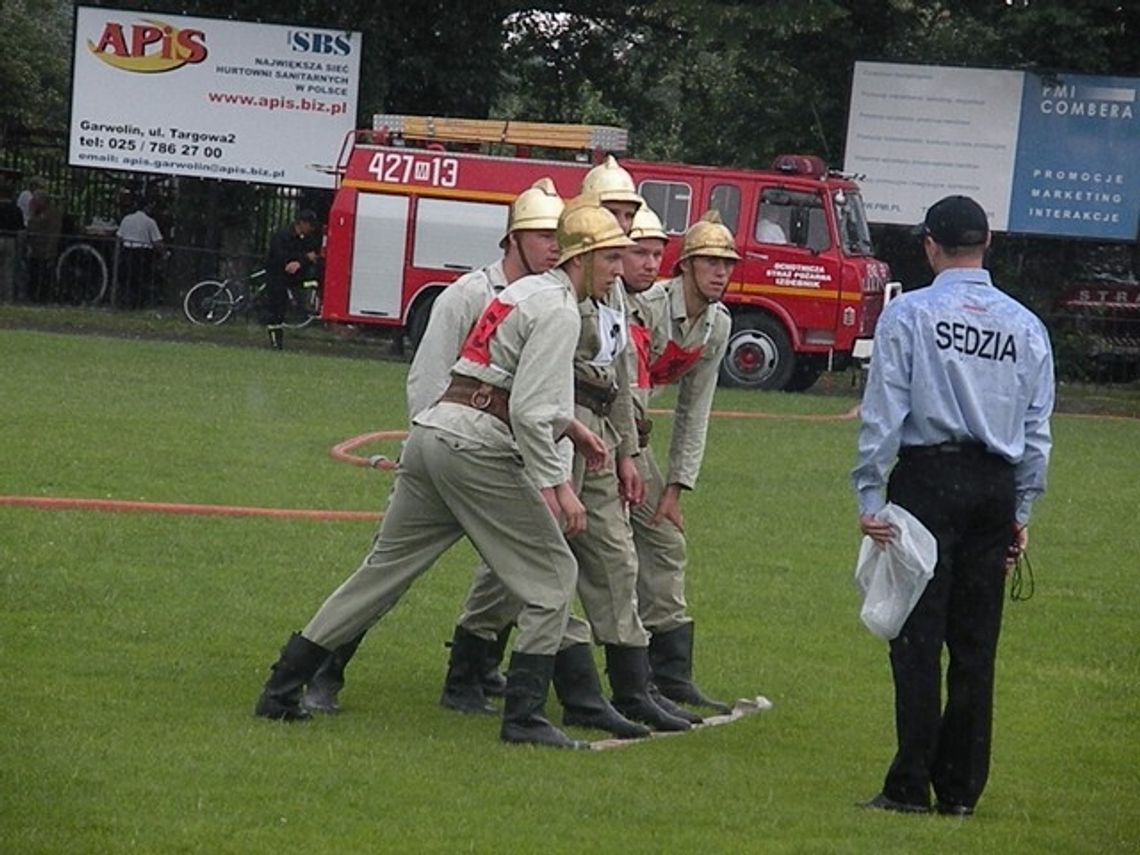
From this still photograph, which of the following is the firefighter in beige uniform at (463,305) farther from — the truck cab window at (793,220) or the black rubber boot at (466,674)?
the truck cab window at (793,220)

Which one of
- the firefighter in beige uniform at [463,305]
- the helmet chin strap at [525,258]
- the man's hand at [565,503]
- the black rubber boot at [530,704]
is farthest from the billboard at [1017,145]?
the man's hand at [565,503]

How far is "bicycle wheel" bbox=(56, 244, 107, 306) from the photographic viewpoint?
3509 cm

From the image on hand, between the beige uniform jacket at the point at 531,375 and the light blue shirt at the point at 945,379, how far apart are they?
107 cm

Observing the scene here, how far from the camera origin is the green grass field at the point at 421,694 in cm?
728

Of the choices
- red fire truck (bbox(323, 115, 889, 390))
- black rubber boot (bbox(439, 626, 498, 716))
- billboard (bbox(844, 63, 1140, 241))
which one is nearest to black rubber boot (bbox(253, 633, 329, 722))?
black rubber boot (bbox(439, 626, 498, 716))

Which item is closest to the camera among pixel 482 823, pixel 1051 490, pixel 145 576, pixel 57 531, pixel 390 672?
pixel 482 823

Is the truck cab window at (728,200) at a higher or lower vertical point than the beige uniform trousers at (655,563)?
higher

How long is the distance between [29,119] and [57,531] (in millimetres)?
32500

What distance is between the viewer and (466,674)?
9367 millimetres

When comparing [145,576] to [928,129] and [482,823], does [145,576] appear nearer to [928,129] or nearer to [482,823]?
[482,823]

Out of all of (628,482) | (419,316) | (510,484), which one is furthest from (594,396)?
(419,316)

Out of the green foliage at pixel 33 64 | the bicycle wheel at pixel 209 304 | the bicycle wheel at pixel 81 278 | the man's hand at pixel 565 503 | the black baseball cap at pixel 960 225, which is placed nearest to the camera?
the black baseball cap at pixel 960 225

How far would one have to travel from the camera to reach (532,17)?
3784 centimetres

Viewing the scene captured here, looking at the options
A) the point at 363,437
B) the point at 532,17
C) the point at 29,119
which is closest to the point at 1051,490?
the point at 363,437
